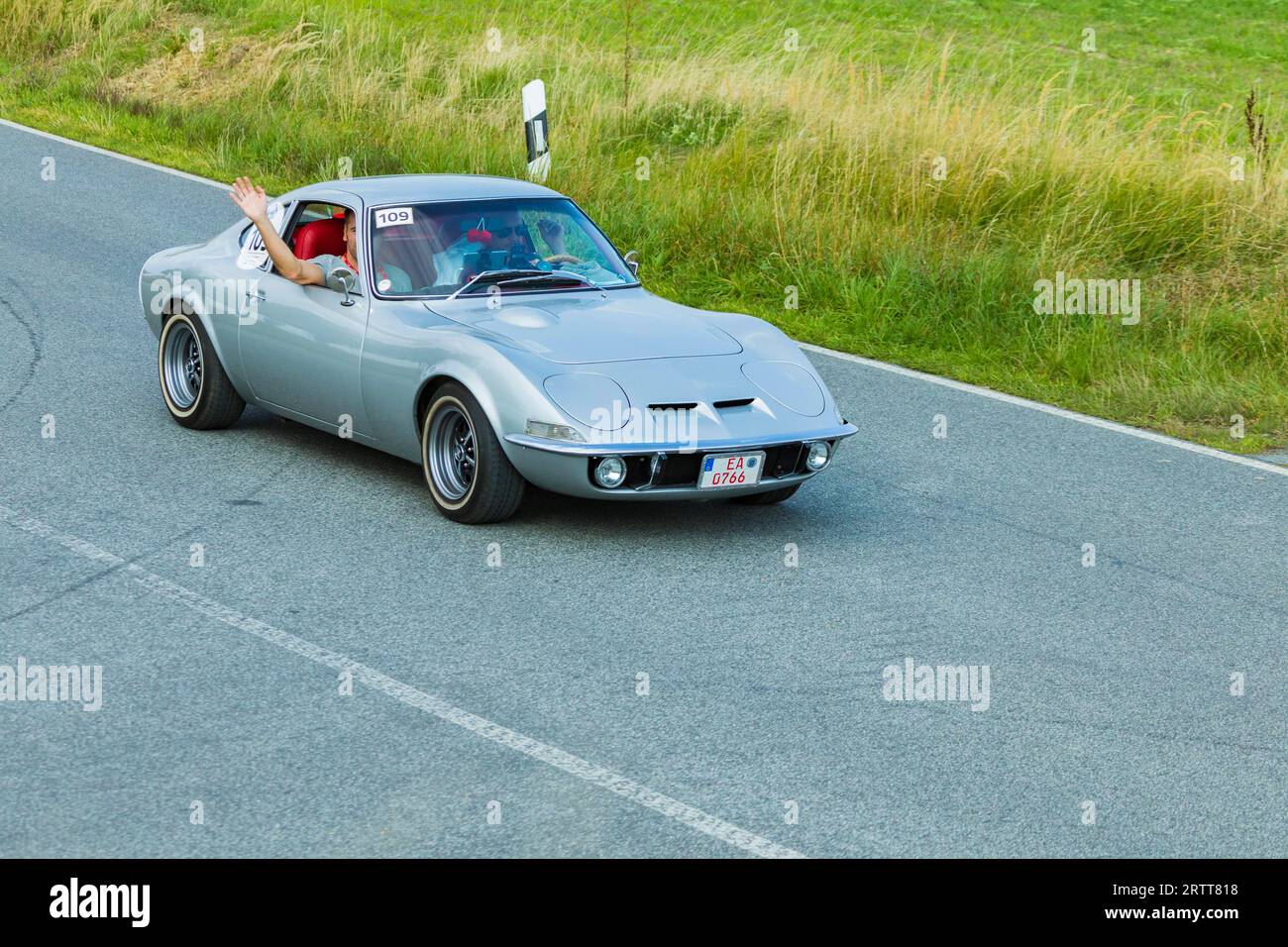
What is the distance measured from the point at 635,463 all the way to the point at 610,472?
11 cm

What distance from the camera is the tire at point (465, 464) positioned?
7.49 m

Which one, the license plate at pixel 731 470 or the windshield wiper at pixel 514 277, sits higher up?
the windshield wiper at pixel 514 277

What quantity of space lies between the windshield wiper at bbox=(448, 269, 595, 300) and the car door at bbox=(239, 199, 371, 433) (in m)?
0.49

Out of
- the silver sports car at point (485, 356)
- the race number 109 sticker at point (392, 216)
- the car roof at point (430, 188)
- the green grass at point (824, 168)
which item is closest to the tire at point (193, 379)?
the silver sports car at point (485, 356)

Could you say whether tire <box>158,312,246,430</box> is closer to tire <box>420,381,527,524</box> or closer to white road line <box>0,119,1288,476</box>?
tire <box>420,381,527,524</box>

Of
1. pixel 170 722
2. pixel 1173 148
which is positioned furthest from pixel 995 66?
pixel 170 722

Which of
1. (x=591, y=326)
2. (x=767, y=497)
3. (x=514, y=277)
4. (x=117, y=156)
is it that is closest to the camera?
(x=591, y=326)

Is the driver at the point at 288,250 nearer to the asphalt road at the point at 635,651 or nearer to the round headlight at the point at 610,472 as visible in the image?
the asphalt road at the point at 635,651

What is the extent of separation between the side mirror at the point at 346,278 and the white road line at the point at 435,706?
173 centimetres

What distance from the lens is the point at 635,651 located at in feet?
20.8

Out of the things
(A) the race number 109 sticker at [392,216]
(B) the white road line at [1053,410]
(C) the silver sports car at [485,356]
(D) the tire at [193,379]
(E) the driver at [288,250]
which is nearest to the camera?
(C) the silver sports car at [485,356]

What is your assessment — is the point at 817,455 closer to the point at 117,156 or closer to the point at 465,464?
the point at 465,464

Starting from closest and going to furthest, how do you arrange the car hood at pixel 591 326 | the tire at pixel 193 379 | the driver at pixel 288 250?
the car hood at pixel 591 326
the driver at pixel 288 250
the tire at pixel 193 379

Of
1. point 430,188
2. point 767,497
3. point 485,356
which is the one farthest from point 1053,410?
point 485,356
